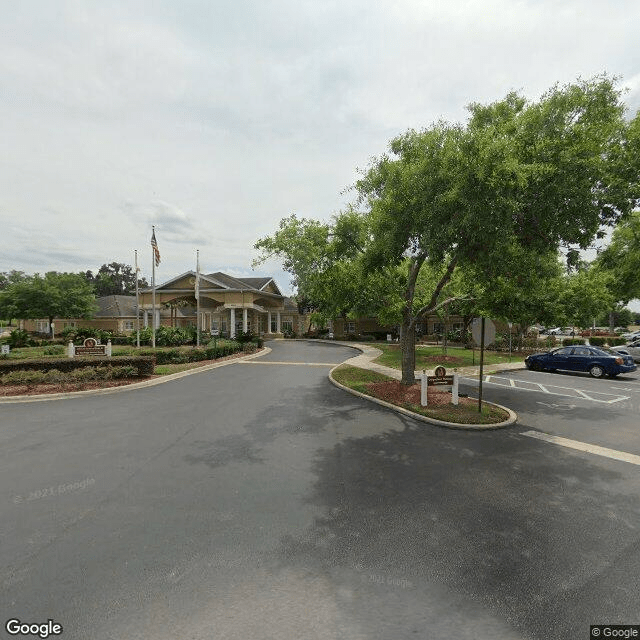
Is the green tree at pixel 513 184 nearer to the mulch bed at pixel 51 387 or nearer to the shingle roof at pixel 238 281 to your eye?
the mulch bed at pixel 51 387

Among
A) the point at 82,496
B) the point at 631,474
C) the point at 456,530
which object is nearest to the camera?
the point at 456,530

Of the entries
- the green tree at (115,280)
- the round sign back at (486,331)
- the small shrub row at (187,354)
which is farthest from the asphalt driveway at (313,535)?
the green tree at (115,280)

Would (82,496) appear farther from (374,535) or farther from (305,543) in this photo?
(374,535)

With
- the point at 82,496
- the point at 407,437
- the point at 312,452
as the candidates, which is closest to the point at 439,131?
the point at 407,437

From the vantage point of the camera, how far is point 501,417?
9.27 meters

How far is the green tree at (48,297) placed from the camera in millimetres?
36344

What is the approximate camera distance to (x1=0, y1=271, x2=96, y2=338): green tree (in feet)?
119

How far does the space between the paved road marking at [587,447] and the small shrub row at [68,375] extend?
1469 cm

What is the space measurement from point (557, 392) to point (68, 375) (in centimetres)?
1950

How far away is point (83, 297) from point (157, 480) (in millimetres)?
43086

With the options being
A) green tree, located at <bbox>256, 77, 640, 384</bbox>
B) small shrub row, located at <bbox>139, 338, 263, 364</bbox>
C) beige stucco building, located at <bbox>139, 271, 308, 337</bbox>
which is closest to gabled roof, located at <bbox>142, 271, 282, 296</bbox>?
beige stucco building, located at <bbox>139, 271, 308, 337</bbox>

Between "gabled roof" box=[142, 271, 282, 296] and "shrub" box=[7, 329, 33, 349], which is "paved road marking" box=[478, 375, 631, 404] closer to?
"gabled roof" box=[142, 271, 282, 296]

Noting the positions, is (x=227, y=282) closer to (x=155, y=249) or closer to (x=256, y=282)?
(x=256, y=282)

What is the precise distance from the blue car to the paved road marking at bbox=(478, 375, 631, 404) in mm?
3757
